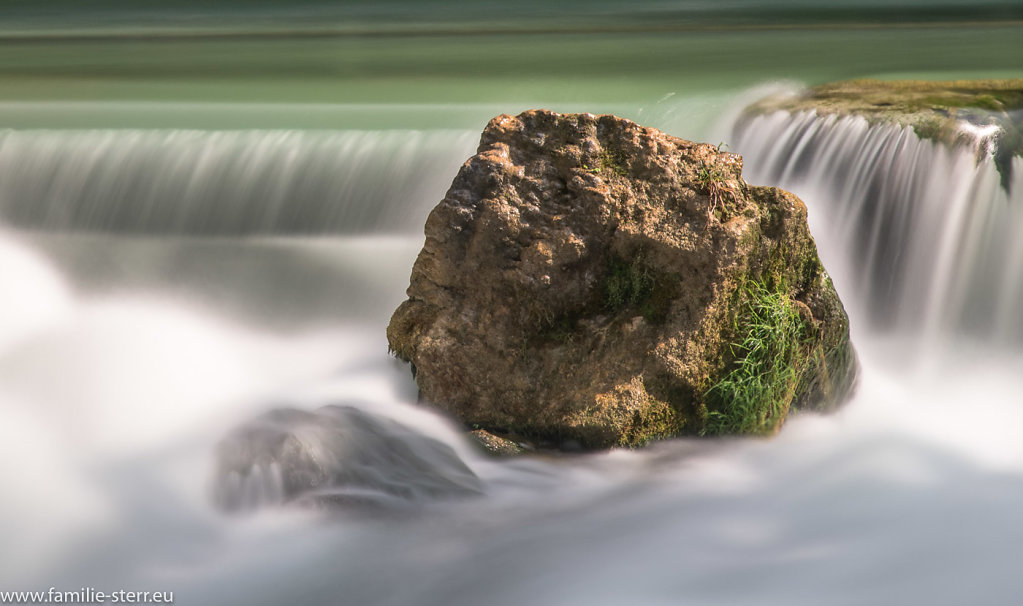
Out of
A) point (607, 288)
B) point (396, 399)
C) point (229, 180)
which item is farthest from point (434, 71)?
point (607, 288)

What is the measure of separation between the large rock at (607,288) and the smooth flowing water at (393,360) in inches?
7.2

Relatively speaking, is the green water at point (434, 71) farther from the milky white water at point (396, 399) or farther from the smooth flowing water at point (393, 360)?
the milky white water at point (396, 399)

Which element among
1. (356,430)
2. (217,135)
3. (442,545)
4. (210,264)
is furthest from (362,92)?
(442,545)

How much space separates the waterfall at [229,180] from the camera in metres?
5.84

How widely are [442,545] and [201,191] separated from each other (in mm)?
3485

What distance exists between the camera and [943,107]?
5406 millimetres

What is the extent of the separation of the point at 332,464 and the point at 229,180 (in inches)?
118

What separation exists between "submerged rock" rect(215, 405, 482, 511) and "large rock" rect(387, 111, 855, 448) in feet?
0.83

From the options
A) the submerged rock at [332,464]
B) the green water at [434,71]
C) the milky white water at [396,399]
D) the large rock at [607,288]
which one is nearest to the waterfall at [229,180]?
the milky white water at [396,399]

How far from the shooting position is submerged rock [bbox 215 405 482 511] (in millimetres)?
3531

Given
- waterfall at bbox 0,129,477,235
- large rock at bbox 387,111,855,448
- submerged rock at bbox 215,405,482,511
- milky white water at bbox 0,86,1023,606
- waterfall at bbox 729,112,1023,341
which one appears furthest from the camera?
waterfall at bbox 0,129,477,235

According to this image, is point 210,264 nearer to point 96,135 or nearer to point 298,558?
point 96,135

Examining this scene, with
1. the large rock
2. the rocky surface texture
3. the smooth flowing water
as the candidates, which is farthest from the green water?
the large rock

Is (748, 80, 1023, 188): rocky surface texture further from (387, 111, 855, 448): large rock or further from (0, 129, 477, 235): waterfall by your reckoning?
(0, 129, 477, 235): waterfall
